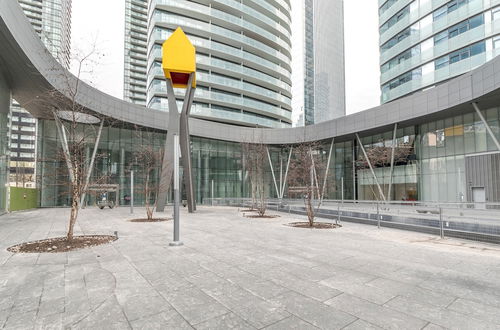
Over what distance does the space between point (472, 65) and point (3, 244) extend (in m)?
42.1

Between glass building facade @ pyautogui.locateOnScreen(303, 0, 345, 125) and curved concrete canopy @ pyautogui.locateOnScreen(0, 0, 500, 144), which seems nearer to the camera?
curved concrete canopy @ pyautogui.locateOnScreen(0, 0, 500, 144)

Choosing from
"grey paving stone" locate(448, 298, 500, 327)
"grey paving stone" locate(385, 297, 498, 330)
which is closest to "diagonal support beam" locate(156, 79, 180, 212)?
"grey paving stone" locate(385, 297, 498, 330)

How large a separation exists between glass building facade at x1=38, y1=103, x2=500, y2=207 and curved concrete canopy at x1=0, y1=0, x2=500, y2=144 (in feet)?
6.66

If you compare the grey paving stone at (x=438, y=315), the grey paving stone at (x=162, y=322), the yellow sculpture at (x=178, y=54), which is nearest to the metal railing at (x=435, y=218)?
the grey paving stone at (x=438, y=315)

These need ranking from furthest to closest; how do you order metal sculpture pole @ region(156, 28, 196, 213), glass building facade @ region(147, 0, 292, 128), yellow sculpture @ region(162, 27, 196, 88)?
glass building facade @ region(147, 0, 292, 128) → metal sculpture pole @ region(156, 28, 196, 213) → yellow sculpture @ region(162, 27, 196, 88)

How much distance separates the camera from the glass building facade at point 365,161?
79.8 ft

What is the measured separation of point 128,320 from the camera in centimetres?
360

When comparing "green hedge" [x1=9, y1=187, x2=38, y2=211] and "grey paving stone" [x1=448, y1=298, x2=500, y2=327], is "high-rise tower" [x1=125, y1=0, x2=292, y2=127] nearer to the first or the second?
"green hedge" [x1=9, y1=187, x2=38, y2=211]

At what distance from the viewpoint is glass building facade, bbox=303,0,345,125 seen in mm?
134375

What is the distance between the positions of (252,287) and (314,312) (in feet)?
4.35

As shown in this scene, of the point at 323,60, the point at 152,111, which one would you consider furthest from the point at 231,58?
the point at 323,60

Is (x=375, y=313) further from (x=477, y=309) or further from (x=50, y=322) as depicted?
(x=50, y=322)

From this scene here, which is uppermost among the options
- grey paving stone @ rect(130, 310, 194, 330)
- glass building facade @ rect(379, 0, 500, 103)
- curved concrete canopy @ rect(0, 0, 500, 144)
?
glass building facade @ rect(379, 0, 500, 103)

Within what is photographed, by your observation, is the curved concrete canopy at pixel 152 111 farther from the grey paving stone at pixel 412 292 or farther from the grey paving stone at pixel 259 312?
the grey paving stone at pixel 412 292
